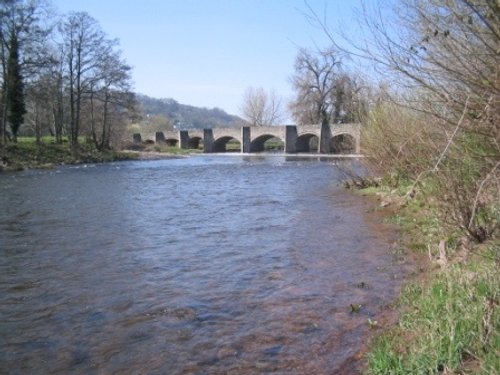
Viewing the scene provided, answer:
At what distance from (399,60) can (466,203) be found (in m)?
2.75

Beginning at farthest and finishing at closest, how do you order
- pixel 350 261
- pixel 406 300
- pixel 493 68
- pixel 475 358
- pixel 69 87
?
pixel 69 87, pixel 350 261, pixel 406 300, pixel 493 68, pixel 475 358

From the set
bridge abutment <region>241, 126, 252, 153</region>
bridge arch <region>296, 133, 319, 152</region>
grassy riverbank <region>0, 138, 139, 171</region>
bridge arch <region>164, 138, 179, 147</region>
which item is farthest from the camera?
bridge arch <region>164, 138, 179, 147</region>

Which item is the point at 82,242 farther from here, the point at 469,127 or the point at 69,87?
the point at 69,87

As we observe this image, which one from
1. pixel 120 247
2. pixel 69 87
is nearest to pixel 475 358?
pixel 120 247

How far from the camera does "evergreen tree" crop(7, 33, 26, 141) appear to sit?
33.5 meters

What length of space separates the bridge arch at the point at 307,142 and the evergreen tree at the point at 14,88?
33.1 m

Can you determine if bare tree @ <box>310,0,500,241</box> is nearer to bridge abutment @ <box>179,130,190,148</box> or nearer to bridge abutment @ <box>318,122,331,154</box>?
bridge abutment @ <box>318,122,331,154</box>

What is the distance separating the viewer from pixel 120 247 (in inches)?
383

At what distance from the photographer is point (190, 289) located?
280 inches

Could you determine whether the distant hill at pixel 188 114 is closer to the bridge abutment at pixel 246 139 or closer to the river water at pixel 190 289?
the bridge abutment at pixel 246 139

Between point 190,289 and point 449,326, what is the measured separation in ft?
12.7

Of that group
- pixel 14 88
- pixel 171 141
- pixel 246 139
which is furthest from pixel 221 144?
pixel 14 88

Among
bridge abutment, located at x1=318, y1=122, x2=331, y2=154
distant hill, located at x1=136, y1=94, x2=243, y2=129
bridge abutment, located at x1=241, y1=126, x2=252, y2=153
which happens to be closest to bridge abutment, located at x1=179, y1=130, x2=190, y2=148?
bridge abutment, located at x1=241, y1=126, x2=252, y2=153

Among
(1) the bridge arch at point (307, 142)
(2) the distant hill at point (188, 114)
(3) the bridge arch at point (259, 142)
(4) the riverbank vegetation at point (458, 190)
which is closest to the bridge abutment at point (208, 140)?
(3) the bridge arch at point (259, 142)
